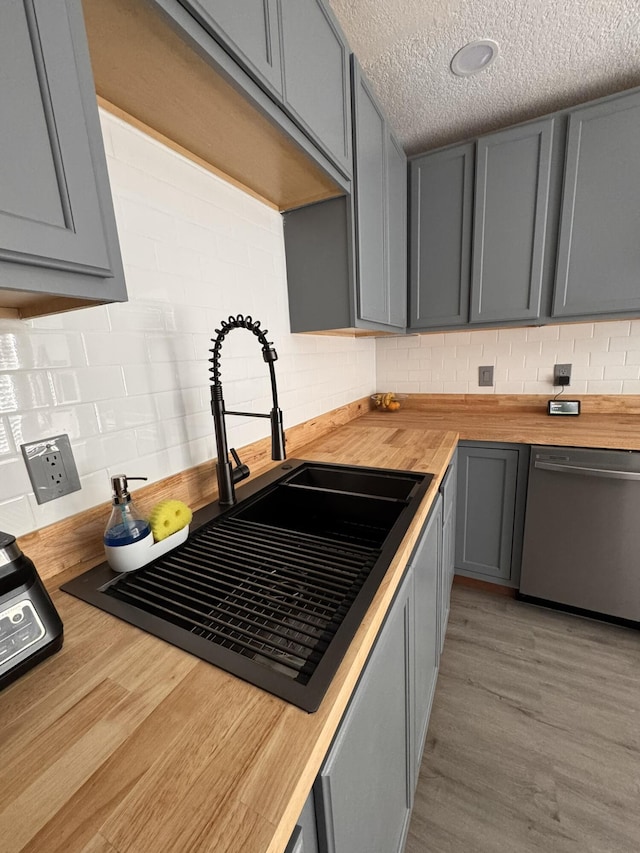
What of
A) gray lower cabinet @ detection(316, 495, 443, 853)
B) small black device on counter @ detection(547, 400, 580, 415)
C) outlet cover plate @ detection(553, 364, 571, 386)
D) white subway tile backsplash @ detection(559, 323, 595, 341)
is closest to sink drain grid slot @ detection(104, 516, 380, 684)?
gray lower cabinet @ detection(316, 495, 443, 853)

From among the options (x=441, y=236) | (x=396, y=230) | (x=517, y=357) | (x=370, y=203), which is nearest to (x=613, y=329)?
(x=517, y=357)

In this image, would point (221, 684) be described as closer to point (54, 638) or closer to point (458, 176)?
point (54, 638)

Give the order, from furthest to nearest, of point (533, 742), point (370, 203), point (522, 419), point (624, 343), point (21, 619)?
1. point (522, 419)
2. point (624, 343)
3. point (370, 203)
4. point (533, 742)
5. point (21, 619)

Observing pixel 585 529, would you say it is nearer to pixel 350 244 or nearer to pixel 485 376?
pixel 485 376

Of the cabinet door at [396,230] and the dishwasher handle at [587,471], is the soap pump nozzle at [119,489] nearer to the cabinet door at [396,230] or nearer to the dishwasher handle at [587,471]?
the cabinet door at [396,230]

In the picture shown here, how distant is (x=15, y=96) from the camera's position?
47 centimetres

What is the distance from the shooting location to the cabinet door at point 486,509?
6.22 ft

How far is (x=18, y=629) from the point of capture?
1.75 ft

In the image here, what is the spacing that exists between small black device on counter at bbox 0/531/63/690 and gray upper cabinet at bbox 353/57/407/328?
1.36 metres

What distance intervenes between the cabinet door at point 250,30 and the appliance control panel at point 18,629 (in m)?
1.08

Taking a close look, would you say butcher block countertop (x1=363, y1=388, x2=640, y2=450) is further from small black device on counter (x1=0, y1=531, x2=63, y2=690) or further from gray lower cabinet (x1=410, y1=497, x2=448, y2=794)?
small black device on counter (x1=0, y1=531, x2=63, y2=690)

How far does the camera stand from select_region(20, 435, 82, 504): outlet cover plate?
2.48 feet

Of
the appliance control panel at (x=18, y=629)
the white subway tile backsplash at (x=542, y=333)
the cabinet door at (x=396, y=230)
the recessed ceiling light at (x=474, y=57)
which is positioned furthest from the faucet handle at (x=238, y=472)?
the white subway tile backsplash at (x=542, y=333)

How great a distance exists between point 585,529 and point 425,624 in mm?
1087
